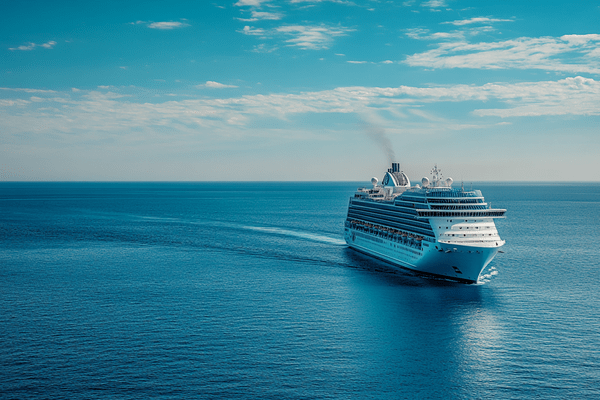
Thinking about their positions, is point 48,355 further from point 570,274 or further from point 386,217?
point 570,274

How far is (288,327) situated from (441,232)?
1103 inches

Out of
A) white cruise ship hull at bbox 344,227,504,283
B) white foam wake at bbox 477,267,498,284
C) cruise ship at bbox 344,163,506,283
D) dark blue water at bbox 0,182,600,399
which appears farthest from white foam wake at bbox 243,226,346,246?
white foam wake at bbox 477,267,498,284

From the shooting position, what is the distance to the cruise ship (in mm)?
60406

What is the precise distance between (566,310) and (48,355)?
162 feet

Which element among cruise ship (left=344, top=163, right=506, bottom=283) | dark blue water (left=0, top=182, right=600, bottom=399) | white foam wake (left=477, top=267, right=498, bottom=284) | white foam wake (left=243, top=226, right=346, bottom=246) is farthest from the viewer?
white foam wake (left=243, top=226, right=346, bottom=246)

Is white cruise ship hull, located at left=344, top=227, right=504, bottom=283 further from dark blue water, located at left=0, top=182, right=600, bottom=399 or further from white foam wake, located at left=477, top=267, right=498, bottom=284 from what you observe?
white foam wake, located at left=477, top=267, right=498, bottom=284

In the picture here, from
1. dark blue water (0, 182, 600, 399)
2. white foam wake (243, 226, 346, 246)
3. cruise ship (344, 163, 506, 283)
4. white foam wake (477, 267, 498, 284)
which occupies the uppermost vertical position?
cruise ship (344, 163, 506, 283)

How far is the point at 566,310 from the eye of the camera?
49.3 m

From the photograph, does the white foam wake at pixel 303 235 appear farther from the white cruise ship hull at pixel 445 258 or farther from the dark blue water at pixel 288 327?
the white cruise ship hull at pixel 445 258

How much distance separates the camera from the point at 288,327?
44281 mm

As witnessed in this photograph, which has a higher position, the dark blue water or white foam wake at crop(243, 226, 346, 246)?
white foam wake at crop(243, 226, 346, 246)

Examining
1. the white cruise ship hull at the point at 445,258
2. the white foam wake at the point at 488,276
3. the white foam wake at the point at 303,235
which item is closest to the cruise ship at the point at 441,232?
the white cruise ship hull at the point at 445,258

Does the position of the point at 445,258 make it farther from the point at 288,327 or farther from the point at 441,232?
the point at 288,327

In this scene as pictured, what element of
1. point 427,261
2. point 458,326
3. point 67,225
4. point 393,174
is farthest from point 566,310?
point 67,225
